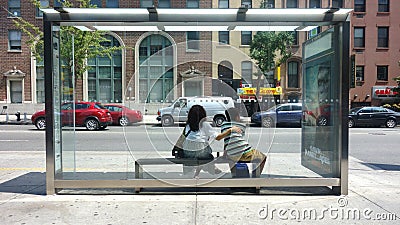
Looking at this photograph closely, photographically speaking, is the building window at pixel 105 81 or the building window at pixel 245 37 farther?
the building window at pixel 105 81

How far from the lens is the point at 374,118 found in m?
21.6

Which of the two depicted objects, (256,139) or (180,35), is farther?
(256,139)

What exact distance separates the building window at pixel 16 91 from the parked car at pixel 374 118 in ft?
80.1

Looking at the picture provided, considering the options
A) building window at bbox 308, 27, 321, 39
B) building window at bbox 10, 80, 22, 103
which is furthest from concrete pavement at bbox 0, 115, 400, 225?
building window at bbox 10, 80, 22, 103

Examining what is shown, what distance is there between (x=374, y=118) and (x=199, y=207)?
744 inches

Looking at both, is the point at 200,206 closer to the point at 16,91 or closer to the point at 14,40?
the point at 16,91

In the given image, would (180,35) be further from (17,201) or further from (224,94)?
(17,201)

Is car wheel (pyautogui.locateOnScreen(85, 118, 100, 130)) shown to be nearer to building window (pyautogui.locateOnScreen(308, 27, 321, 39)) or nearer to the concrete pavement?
the concrete pavement

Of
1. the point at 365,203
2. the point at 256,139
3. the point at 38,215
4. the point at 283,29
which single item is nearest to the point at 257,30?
the point at 283,29

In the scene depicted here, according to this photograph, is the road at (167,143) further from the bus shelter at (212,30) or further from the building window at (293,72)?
the bus shelter at (212,30)

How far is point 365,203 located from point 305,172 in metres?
1.88

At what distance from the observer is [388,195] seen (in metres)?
6.11

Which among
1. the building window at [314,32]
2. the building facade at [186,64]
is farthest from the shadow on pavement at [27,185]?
the building window at [314,32]

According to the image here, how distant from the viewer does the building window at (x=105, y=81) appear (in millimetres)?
13180
